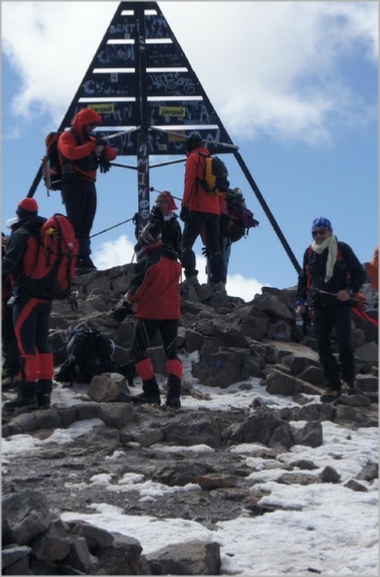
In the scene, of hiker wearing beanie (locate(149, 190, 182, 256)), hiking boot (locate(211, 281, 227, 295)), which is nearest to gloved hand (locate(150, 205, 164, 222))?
hiker wearing beanie (locate(149, 190, 182, 256))

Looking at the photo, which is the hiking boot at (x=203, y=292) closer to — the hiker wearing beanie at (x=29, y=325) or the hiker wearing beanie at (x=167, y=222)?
the hiker wearing beanie at (x=167, y=222)

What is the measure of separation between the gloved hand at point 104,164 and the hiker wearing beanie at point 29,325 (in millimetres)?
4003

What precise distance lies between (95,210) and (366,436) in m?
6.46

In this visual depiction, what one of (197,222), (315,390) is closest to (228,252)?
(197,222)

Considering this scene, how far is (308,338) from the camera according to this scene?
42.8 feet

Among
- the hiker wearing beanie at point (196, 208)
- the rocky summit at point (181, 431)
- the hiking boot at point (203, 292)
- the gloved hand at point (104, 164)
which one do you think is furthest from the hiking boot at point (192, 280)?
the gloved hand at point (104, 164)

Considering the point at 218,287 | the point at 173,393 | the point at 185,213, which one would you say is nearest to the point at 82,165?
the point at 185,213

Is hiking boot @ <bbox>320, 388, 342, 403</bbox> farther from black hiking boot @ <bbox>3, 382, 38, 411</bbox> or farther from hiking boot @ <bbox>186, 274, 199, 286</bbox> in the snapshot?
hiking boot @ <bbox>186, 274, 199, 286</bbox>

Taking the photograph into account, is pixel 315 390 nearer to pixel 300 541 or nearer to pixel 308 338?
pixel 308 338

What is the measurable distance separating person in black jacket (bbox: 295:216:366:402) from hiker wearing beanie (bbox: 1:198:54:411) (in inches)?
104

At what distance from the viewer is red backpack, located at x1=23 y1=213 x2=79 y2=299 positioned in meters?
9.42

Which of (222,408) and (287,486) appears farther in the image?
(222,408)

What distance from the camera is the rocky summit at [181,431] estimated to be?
531 cm

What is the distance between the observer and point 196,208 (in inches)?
521
